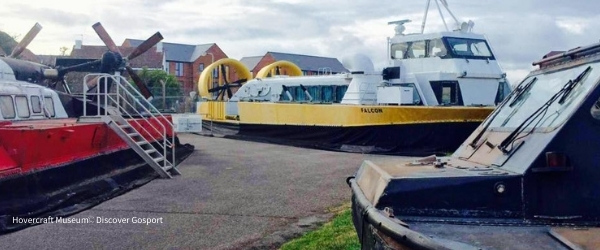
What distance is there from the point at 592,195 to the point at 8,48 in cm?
4066

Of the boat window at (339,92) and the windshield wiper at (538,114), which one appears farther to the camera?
the boat window at (339,92)

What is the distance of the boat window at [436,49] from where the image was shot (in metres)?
16.0

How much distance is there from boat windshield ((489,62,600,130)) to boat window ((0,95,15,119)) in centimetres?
789

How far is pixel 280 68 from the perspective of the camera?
2578 cm

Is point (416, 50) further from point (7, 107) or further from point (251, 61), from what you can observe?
point (251, 61)

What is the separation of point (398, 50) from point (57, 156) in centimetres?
1049

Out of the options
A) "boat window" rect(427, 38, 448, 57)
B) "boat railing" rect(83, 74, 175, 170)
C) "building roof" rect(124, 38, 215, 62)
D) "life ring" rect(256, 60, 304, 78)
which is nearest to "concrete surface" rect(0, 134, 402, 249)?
"boat railing" rect(83, 74, 175, 170)

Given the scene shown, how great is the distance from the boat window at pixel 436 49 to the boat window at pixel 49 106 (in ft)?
29.8

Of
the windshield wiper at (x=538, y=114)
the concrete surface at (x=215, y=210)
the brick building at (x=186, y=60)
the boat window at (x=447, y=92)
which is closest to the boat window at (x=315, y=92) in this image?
the boat window at (x=447, y=92)

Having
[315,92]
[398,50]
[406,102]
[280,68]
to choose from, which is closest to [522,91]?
[406,102]

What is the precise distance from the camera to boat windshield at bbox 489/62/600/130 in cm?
366

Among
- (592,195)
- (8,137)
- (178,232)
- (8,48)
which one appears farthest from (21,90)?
(8,48)

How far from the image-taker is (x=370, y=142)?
50.9ft

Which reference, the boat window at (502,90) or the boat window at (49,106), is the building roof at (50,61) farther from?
the boat window at (502,90)
